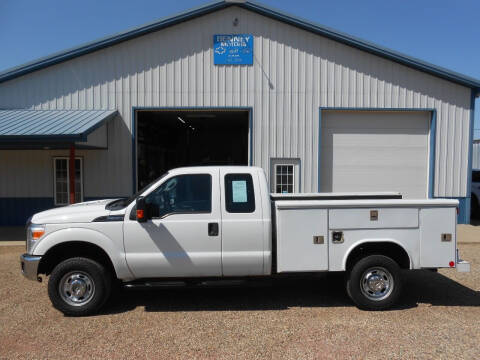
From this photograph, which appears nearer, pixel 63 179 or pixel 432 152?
pixel 63 179

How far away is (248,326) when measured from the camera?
14.6 ft

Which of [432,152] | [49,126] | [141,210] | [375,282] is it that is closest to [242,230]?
[141,210]

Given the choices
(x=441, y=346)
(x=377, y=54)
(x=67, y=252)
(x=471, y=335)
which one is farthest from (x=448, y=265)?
(x=377, y=54)

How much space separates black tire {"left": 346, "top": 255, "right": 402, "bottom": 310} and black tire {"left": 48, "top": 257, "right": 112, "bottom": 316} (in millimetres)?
3458

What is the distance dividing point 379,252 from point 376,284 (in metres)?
0.47

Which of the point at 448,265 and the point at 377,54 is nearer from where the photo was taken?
the point at 448,265

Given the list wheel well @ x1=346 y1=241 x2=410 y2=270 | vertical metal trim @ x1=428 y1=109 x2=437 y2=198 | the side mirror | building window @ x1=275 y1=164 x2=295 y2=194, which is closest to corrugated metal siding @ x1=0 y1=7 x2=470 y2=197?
building window @ x1=275 y1=164 x2=295 y2=194

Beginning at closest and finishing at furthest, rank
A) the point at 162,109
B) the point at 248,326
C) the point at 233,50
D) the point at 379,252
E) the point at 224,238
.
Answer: the point at 248,326 < the point at 224,238 < the point at 379,252 < the point at 233,50 < the point at 162,109

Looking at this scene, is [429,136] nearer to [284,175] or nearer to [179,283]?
[284,175]

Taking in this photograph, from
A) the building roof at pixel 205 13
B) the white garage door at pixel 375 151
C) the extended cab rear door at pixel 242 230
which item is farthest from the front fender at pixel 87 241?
the building roof at pixel 205 13

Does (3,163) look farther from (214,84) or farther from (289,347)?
(289,347)

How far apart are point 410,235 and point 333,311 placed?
1.54m

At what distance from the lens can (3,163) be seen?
1195 centimetres

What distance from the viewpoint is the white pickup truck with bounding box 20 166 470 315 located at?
473 cm
